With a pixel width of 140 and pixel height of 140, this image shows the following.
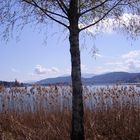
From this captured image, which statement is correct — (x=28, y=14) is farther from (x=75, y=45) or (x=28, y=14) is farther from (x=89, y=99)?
(x=89, y=99)

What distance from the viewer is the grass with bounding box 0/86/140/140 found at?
1139 centimetres

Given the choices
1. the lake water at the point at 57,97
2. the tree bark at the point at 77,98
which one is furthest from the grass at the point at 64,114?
the tree bark at the point at 77,98

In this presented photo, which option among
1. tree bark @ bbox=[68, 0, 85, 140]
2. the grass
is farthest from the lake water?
tree bark @ bbox=[68, 0, 85, 140]

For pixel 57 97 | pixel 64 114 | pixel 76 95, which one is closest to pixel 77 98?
pixel 76 95

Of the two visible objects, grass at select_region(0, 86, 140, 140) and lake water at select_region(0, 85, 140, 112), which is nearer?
grass at select_region(0, 86, 140, 140)

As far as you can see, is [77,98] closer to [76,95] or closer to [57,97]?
[76,95]

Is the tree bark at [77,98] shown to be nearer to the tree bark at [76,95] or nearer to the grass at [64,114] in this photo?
the tree bark at [76,95]

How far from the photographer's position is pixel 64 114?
1296cm

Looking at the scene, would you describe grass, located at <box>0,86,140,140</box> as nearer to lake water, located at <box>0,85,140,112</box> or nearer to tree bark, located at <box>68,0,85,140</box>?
lake water, located at <box>0,85,140,112</box>

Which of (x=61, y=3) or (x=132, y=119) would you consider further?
(x=132, y=119)

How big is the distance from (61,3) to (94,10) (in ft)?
3.13

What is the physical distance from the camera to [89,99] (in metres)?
14.2

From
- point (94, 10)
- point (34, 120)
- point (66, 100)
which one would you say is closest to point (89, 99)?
point (66, 100)

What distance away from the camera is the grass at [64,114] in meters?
11.4
